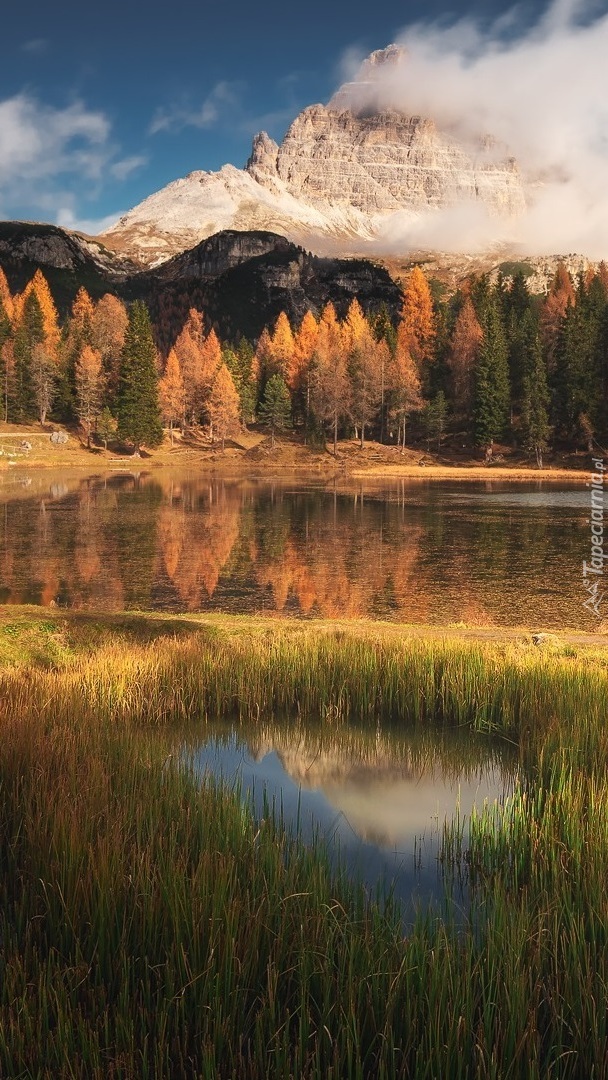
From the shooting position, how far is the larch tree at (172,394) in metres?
94.7

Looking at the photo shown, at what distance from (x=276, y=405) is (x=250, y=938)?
89.9 m

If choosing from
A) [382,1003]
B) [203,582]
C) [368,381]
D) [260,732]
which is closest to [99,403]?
[368,381]

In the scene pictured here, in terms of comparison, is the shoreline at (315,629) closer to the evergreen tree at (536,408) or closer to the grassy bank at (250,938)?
the grassy bank at (250,938)

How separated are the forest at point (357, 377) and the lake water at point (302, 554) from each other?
33.5 metres

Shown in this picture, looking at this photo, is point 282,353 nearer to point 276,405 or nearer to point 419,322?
point 276,405

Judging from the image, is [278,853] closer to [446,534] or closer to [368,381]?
A: [446,534]

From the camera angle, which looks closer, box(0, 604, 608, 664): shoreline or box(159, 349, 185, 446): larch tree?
box(0, 604, 608, 664): shoreline

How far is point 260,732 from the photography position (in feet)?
33.9

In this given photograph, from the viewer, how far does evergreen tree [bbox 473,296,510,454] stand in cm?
8325

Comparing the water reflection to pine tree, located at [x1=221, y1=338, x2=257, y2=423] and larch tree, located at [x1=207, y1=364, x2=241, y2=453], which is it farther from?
pine tree, located at [x1=221, y1=338, x2=257, y2=423]

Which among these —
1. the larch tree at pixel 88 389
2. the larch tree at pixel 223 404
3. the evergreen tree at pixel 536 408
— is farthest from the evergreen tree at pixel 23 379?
the evergreen tree at pixel 536 408

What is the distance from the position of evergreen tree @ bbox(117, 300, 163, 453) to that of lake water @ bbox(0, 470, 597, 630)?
3440 cm

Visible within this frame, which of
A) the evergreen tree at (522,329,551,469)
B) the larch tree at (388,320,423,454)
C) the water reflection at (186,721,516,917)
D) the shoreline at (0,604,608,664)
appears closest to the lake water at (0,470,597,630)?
the shoreline at (0,604,608,664)

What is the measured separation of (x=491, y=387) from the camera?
83.9 meters
